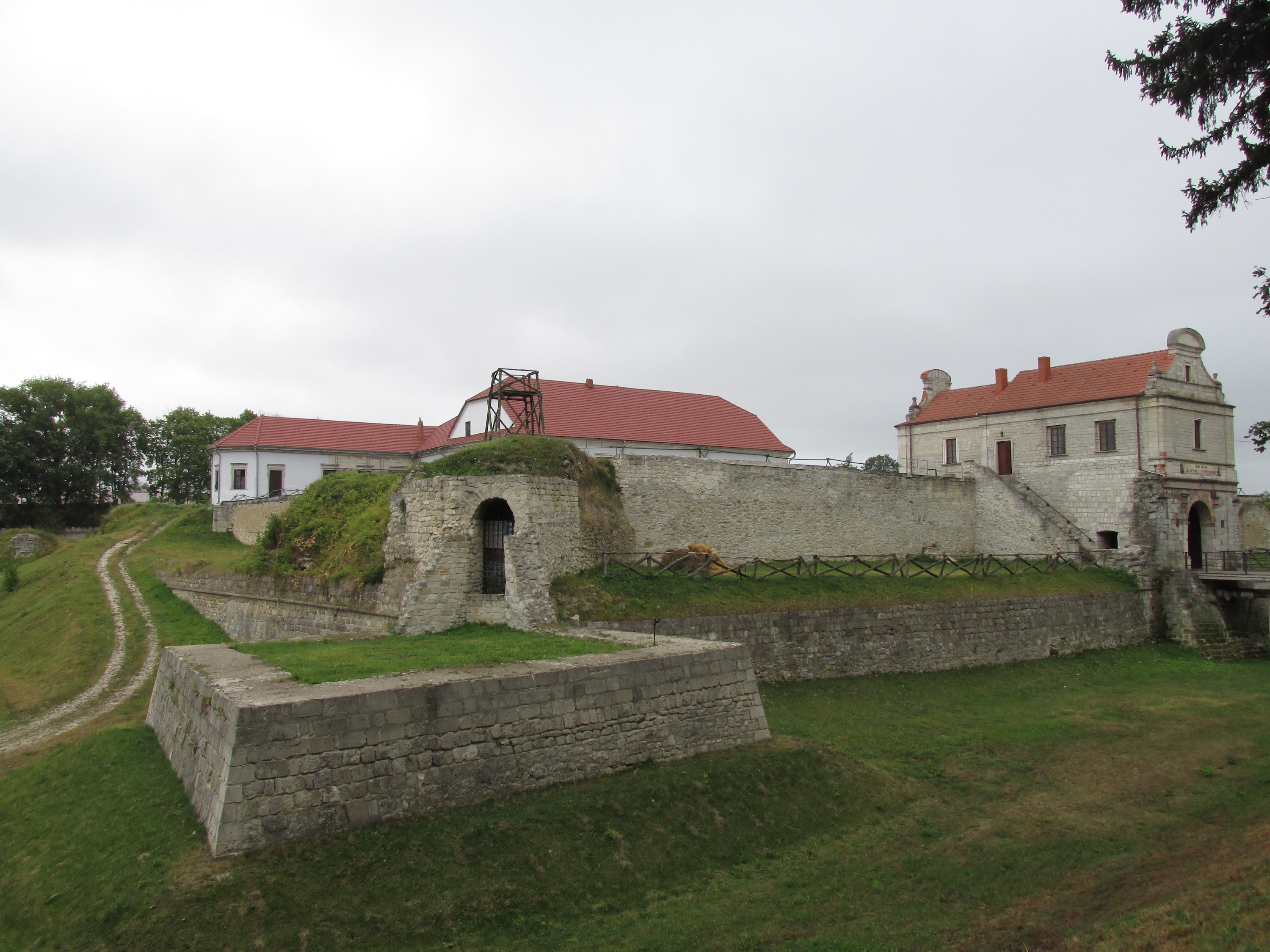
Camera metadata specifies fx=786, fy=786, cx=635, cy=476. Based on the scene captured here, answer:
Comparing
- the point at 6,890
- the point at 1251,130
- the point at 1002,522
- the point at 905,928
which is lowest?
the point at 905,928

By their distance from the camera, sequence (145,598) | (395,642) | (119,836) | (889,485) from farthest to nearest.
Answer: (889,485) → (145,598) → (395,642) → (119,836)

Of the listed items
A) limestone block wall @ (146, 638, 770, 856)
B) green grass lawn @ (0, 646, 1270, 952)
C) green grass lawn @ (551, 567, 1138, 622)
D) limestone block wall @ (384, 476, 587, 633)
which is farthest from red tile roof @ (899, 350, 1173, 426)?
limestone block wall @ (146, 638, 770, 856)

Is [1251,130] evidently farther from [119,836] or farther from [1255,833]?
[119,836]

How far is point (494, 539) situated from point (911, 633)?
10.5 metres

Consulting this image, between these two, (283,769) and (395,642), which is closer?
(283,769)

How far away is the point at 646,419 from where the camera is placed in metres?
35.8

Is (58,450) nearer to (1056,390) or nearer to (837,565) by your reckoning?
(837,565)

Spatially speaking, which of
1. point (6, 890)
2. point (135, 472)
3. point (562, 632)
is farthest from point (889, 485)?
point (135, 472)

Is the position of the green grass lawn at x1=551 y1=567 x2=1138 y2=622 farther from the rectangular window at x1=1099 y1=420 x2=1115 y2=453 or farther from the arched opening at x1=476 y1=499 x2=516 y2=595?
the rectangular window at x1=1099 y1=420 x2=1115 y2=453

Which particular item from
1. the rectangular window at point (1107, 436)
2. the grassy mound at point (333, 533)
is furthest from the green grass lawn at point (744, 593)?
the rectangular window at point (1107, 436)

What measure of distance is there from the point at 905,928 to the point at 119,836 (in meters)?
8.39

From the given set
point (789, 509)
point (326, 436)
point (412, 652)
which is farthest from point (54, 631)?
point (789, 509)

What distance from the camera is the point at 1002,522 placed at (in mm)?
31609

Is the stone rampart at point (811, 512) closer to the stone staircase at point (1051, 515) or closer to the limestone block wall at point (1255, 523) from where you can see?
the stone staircase at point (1051, 515)
